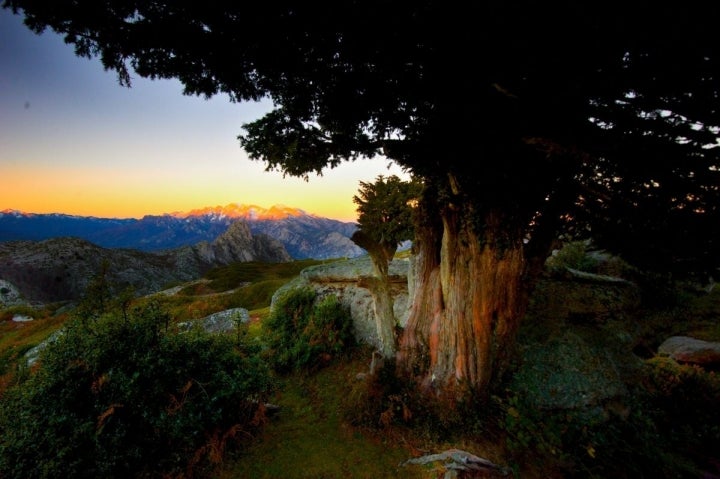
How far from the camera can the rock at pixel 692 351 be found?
1155cm

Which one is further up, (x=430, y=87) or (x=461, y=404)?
(x=430, y=87)

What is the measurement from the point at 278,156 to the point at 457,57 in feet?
13.7

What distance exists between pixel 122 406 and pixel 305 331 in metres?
7.07

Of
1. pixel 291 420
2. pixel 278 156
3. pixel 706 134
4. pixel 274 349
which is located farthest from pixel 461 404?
pixel 274 349

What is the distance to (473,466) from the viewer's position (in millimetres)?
5352

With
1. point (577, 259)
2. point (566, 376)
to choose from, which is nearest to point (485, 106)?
point (566, 376)

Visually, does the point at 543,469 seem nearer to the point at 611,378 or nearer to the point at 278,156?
the point at 611,378

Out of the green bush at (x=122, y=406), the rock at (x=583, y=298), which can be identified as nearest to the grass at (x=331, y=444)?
the green bush at (x=122, y=406)

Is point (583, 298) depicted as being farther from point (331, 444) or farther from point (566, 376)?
point (331, 444)

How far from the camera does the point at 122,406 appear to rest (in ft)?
16.6

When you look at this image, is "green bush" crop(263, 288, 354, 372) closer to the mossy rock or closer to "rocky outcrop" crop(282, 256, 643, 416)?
"rocky outcrop" crop(282, 256, 643, 416)

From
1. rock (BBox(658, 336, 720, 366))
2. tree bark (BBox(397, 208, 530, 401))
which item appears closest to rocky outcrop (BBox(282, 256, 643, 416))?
tree bark (BBox(397, 208, 530, 401))

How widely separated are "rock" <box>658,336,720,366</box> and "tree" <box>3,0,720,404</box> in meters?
10.7

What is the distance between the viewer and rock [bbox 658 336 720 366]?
11.5 meters
